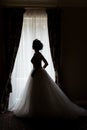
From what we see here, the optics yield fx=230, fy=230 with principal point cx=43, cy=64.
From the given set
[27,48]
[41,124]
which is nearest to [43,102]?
[41,124]

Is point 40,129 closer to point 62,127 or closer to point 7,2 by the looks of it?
point 62,127

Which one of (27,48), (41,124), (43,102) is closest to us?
(41,124)

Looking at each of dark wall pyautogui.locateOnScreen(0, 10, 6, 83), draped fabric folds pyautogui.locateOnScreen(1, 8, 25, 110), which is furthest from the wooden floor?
dark wall pyautogui.locateOnScreen(0, 10, 6, 83)

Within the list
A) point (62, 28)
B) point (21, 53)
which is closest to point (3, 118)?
point (21, 53)

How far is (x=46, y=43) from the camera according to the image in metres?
5.07

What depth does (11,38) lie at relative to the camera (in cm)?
494

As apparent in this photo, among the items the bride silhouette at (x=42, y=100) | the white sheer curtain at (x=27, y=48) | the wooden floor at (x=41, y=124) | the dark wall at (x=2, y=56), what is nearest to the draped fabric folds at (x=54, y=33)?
the white sheer curtain at (x=27, y=48)

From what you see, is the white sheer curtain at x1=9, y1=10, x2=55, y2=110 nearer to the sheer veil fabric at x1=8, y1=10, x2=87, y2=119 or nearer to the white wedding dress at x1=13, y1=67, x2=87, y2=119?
the sheer veil fabric at x1=8, y1=10, x2=87, y2=119

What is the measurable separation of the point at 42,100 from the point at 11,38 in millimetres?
1604

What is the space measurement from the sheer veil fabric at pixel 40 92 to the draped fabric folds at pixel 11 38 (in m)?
0.14

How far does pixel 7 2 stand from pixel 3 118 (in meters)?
2.45

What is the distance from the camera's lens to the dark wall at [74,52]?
5.09m

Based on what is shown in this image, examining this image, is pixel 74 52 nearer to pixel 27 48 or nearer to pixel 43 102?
pixel 27 48

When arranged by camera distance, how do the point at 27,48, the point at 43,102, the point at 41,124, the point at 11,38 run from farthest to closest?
the point at 27,48
the point at 11,38
the point at 43,102
the point at 41,124
